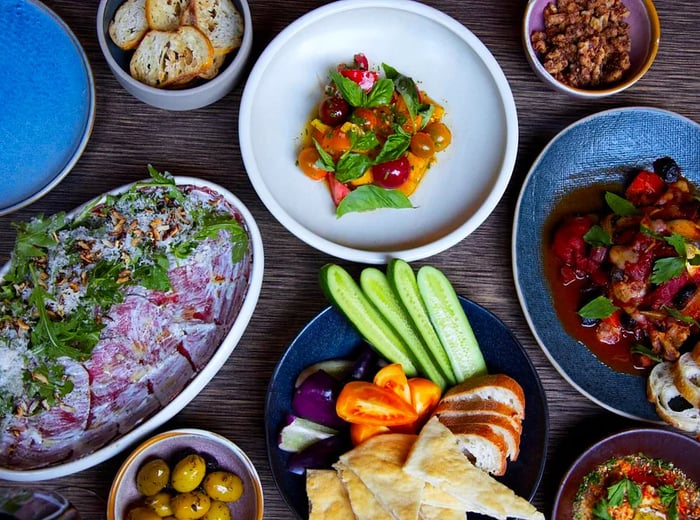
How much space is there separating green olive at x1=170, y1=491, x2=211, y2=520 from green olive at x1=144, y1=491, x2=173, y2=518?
12 millimetres

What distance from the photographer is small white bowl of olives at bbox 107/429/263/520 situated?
183 cm

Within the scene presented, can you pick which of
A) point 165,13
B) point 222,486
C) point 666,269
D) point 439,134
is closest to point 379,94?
point 439,134

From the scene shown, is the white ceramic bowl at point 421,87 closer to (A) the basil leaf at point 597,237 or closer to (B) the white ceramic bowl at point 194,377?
(B) the white ceramic bowl at point 194,377

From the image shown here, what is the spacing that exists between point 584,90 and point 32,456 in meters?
1.80

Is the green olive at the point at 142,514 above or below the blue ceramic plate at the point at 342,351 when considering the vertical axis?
below

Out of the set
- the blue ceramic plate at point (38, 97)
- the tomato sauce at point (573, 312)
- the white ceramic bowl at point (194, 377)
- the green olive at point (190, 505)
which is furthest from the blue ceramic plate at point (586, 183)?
the blue ceramic plate at point (38, 97)

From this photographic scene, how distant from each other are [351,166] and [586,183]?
701 millimetres

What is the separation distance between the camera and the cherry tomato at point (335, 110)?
1.90 meters

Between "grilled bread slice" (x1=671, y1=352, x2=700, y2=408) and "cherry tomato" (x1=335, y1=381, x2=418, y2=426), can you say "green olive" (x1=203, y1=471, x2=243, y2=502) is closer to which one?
"cherry tomato" (x1=335, y1=381, x2=418, y2=426)

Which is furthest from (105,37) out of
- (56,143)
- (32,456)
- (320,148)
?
(32,456)

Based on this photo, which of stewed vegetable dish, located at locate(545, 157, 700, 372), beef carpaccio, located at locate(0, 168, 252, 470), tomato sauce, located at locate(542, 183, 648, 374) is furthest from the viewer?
tomato sauce, located at locate(542, 183, 648, 374)

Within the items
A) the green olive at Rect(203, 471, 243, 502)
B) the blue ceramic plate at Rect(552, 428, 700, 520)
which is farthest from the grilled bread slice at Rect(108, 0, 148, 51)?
the blue ceramic plate at Rect(552, 428, 700, 520)

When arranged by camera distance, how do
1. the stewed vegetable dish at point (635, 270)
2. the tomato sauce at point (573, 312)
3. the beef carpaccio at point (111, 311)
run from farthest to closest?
the tomato sauce at point (573, 312)
the stewed vegetable dish at point (635, 270)
the beef carpaccio at point (111, 311)

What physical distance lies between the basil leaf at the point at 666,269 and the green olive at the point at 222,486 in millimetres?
1241
